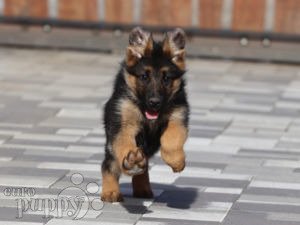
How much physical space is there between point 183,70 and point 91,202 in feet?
3.93

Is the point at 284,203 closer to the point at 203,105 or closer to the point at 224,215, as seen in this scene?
the point at 224,215

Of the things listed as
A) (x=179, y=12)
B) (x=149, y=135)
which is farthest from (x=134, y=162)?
(x=179, y=12)

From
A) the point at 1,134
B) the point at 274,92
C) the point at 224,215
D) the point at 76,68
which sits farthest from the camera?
the point at 76,68

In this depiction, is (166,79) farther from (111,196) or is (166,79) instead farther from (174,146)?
(111,196)

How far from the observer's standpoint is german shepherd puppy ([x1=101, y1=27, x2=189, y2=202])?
265 inches

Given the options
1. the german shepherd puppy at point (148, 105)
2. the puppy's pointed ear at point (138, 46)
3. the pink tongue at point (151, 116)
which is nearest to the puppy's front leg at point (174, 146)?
the german shepherd puppy at point (148, 105)

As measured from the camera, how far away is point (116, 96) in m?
7.01

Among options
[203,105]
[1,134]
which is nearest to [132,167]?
[1,134]

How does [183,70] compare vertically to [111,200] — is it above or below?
above

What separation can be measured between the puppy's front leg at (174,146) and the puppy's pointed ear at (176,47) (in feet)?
1.59

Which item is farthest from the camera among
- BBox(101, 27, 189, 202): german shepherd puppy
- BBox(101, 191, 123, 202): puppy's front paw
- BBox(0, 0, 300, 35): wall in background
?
BBox(0, 0, 300, 35): wall in background
